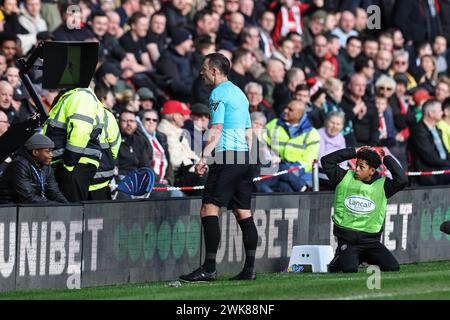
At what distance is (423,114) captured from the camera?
21312 millimetres

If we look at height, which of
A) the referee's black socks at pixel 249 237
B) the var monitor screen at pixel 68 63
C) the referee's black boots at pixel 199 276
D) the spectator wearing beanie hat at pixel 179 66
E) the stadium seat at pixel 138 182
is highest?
the spectator wearing beanie hat at pixel 179 66

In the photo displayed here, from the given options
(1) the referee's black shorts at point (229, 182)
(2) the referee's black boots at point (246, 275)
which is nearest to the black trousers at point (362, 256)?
(2) the referee's black boots at point (246, 275)

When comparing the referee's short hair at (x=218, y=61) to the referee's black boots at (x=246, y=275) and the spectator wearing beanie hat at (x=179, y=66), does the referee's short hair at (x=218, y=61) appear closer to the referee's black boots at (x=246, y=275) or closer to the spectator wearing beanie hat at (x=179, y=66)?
the referee's black boots at (x=246, y=275)

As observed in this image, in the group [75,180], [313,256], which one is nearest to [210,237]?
[75,180]

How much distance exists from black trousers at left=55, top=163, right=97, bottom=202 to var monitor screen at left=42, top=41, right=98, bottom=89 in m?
0.92

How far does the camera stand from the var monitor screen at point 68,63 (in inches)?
569

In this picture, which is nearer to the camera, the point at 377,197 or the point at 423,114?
the point at 377,197

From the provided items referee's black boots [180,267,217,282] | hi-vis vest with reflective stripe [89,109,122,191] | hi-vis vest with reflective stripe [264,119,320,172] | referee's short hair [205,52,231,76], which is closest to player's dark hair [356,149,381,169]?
referee's short hair [205,52,231,76]

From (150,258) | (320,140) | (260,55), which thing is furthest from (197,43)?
(150,258)

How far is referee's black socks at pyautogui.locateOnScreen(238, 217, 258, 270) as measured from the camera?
14.8 m

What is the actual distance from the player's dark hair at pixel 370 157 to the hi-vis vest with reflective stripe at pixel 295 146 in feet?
11.7
